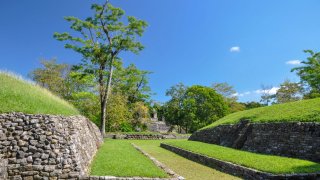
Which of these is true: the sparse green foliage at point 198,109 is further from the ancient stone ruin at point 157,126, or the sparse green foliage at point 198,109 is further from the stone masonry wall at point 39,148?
the stone masonry wall at point 39,148

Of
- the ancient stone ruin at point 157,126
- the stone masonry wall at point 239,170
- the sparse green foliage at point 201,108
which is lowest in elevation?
the stone masonry wall at point 239,170

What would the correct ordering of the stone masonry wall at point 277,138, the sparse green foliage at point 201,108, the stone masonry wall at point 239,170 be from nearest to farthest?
the stone masonry wall at point 239,170
the stone masonry wall at point 277,138
the sparse green foliage at point 201,108

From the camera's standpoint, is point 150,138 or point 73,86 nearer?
point 150,138

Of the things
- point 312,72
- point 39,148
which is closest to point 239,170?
point 39,148

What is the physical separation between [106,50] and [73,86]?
852 inches

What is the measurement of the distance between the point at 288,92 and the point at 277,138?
41.9m

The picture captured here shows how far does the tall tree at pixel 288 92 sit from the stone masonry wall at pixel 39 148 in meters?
49.9

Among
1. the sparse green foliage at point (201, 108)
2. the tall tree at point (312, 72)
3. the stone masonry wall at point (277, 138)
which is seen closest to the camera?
the stone masonry wall at point (277, 138)

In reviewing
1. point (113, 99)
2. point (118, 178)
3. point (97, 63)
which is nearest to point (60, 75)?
point (113, 99)

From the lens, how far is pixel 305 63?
1531 inches

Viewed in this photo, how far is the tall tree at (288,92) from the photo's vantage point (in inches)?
2096

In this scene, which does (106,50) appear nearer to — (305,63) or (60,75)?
(60,75)

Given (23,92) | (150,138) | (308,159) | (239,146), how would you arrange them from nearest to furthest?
(308,159) < (23,92) < (239,146) < (150,138)

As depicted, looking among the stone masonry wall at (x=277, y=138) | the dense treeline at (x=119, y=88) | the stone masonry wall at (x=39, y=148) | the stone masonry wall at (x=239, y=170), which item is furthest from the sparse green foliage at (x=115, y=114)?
the stone masonry wall at (x=39, y=148)
